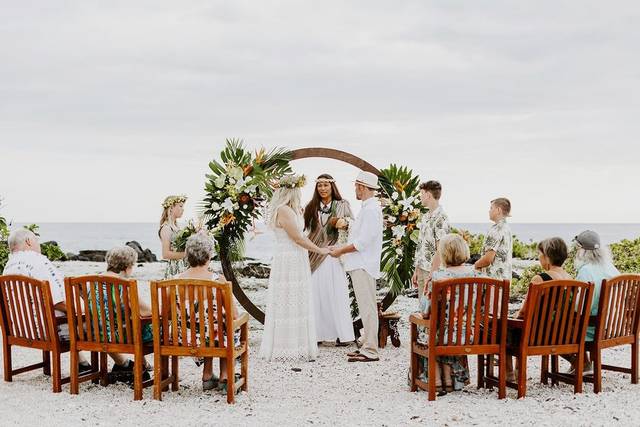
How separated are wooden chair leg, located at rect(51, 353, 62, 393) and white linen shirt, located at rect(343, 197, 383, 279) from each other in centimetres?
330

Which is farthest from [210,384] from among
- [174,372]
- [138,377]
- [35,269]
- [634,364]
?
[634,364]

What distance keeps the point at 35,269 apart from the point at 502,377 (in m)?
4.18

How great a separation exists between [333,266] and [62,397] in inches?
146

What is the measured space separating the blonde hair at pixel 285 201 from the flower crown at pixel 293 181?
0.12 ft

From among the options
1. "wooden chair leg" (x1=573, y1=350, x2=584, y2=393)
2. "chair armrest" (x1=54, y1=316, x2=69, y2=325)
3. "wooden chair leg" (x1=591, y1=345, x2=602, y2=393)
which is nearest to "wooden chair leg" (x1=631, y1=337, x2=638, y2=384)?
"wooden chair leg" (x1=591, y1=345, x2=602, y2=393)

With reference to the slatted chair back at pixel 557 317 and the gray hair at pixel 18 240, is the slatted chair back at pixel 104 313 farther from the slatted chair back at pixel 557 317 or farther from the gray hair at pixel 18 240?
the slatted chair back at pixel 557 317

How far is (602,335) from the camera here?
6426 mm

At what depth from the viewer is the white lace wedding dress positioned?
805 centimetres

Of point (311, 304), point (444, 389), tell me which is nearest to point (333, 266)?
point (311, 304)

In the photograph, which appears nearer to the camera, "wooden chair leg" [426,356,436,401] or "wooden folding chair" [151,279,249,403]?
"wooden folding chair" [151,279,249,403]

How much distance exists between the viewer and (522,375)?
6.18m

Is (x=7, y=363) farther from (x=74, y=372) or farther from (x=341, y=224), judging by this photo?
(x=341, y=224)

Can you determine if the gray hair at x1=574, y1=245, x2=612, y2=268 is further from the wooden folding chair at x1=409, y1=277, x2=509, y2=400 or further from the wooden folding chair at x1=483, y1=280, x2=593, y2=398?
the wooden folding chair at x1=409, y1=277, x2=509, y2=400

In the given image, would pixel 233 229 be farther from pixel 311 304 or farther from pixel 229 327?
pixel 229 327
